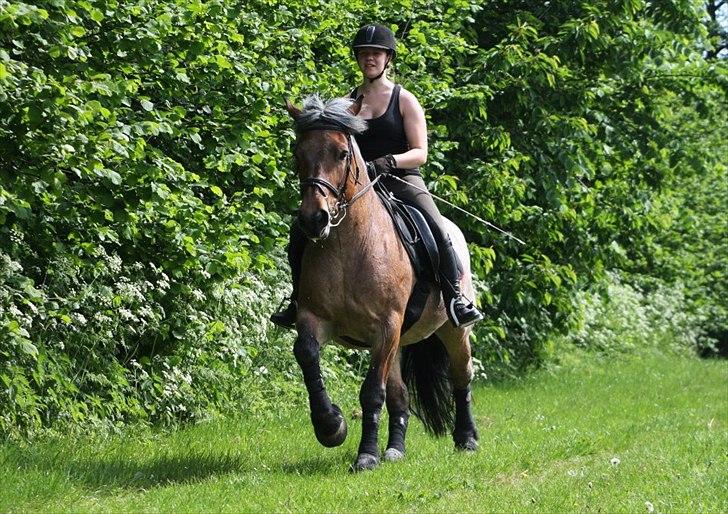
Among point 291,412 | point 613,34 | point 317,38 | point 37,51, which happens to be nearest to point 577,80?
point 613,34

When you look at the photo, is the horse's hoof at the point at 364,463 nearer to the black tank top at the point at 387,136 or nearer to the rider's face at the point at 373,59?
the black tank top at the point at 387,136

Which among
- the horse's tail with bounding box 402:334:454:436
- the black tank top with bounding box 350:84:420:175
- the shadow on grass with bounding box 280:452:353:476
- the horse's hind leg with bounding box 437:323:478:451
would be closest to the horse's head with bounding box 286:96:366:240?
the black tank top with bounding box 350:84:420:175

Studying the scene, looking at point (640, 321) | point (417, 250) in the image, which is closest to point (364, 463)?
point (417, 250)

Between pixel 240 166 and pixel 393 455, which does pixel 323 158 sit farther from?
pixel 240 166

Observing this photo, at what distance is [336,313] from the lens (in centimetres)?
806

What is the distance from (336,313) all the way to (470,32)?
356 inches

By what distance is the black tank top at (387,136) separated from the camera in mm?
8820

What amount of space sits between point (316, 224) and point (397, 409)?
255 cm

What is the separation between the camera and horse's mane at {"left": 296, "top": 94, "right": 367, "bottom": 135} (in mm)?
7715

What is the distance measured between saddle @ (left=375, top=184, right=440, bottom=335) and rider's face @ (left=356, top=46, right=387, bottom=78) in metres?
0.93

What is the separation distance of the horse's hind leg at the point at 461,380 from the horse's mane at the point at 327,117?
259 centimetres

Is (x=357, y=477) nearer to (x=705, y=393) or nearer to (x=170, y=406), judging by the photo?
(x=170, y=406)

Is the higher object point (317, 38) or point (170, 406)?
point (317, 38)

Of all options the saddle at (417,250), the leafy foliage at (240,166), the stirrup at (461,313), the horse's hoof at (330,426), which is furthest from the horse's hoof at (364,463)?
the leafy foliage at (240,166)
